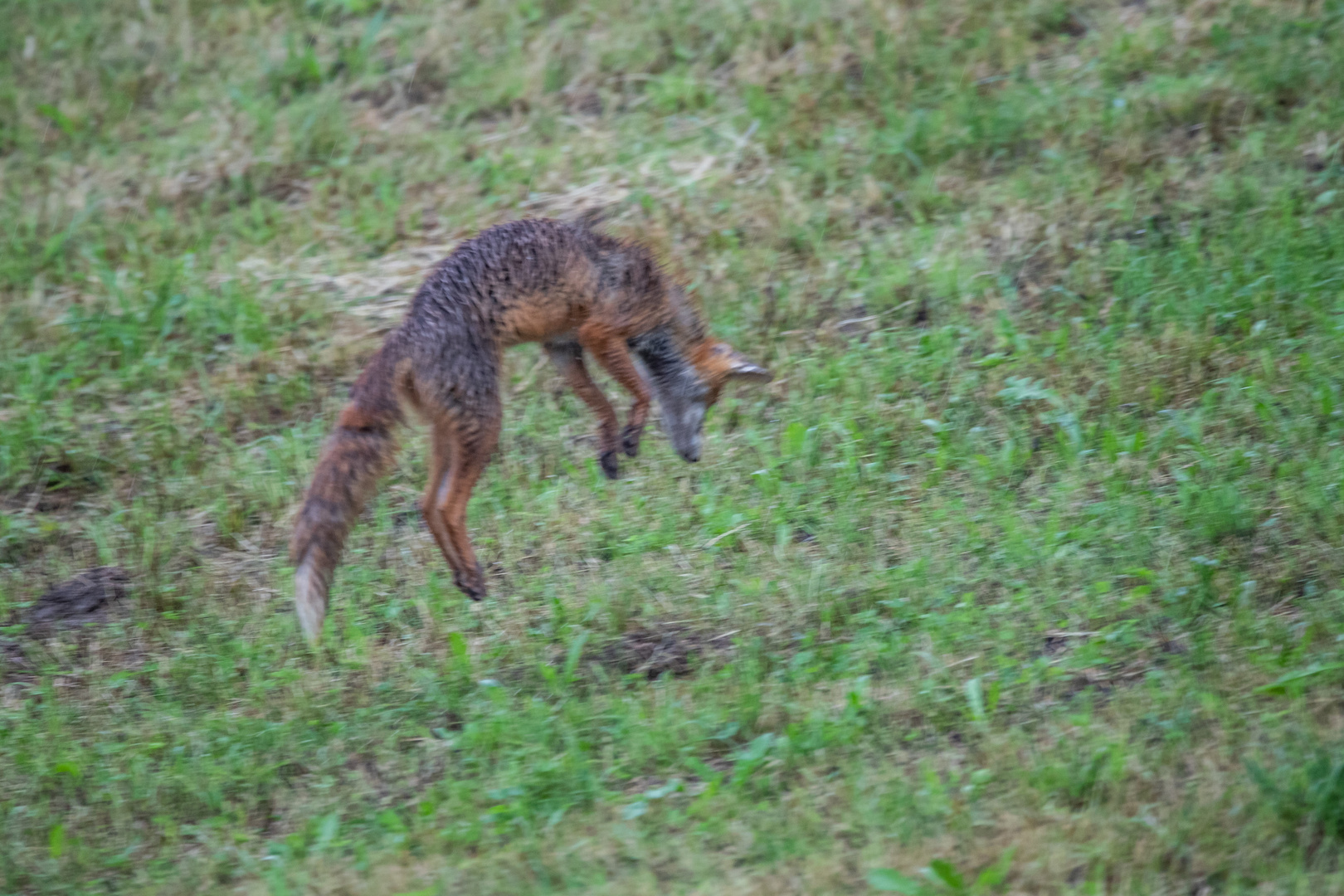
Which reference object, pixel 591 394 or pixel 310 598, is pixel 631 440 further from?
pixel 310 598

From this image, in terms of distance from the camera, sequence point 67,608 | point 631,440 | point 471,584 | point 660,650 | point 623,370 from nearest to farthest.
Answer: point 660,650 → point 471,584 → point 67,608 → point 623,370 → point 631,440

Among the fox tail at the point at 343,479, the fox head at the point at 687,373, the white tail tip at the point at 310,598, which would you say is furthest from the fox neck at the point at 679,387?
the white tail tip at the point at 310,598

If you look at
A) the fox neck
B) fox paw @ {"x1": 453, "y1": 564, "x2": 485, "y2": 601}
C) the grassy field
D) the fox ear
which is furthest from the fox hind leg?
the fox ear

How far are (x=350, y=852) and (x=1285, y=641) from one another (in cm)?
340

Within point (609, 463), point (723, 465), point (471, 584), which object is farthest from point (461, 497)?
point (723, 465)

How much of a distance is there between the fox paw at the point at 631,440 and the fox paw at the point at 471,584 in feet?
3.97

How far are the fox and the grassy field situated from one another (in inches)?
16.5

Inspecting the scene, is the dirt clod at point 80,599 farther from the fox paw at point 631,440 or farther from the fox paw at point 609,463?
the fox paw at point 631,440

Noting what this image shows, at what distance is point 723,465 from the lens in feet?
21.6

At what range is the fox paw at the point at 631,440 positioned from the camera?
20.9 ft

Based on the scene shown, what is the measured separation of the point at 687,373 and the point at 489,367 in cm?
129

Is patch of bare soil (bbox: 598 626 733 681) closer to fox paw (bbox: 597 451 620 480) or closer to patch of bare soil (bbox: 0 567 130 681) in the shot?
fox paw (bbox: 597 451 620 480)

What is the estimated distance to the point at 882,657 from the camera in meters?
4.83

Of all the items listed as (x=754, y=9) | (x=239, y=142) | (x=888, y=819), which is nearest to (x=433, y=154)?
(x=239, y=142)
